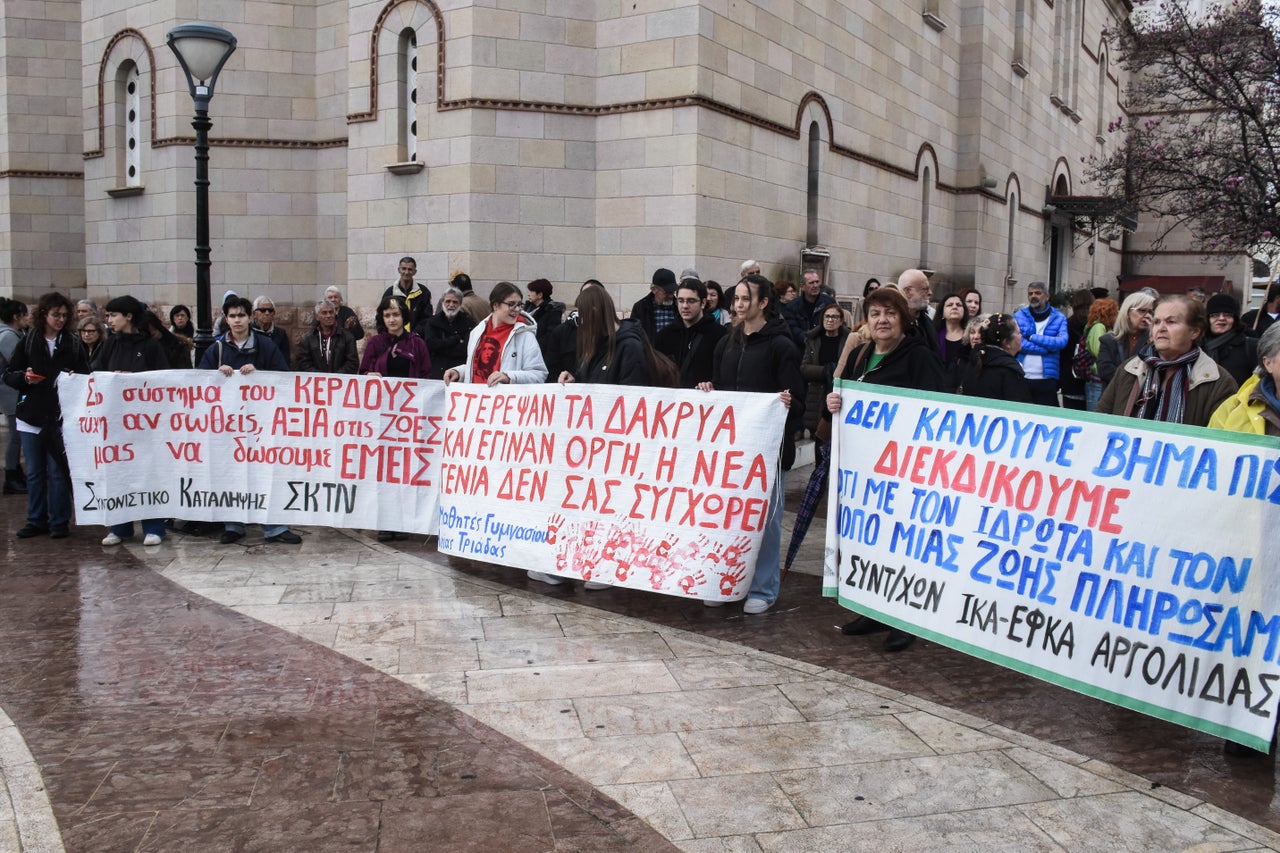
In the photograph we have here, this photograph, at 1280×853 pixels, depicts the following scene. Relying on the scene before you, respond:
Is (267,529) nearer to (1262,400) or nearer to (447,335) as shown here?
(447,335)

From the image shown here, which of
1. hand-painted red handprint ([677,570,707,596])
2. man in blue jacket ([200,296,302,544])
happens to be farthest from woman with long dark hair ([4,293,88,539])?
hand-painted red handprint ([677,570,707,596])

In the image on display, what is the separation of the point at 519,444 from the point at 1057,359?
226 inches

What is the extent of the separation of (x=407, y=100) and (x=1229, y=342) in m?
9.98

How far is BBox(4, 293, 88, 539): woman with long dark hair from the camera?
8133 mm

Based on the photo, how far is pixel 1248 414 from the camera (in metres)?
4.52

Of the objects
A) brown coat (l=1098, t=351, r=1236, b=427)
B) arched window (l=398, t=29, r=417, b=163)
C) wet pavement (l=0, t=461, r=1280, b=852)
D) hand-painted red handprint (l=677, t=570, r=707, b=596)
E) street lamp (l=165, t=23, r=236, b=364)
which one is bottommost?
wet pavement (l=0, t=461, r=1280, b=852)

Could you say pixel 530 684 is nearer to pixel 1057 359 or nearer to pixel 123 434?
pixel 123 434

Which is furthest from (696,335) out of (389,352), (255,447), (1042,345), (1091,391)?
(1091,391)

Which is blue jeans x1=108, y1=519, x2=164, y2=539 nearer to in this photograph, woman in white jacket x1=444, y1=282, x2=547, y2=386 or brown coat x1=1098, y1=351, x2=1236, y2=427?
woman in white jacket x1=444, y1=282, x2=547, y2=386

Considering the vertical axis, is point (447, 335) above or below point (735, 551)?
above

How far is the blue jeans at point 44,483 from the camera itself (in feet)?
27.0

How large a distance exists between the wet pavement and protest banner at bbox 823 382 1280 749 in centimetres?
30

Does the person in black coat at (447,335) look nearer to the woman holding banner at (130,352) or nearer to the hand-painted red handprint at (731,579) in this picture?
the woman holding banner at (130,352)

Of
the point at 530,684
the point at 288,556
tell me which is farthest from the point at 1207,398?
the point at 288,556
